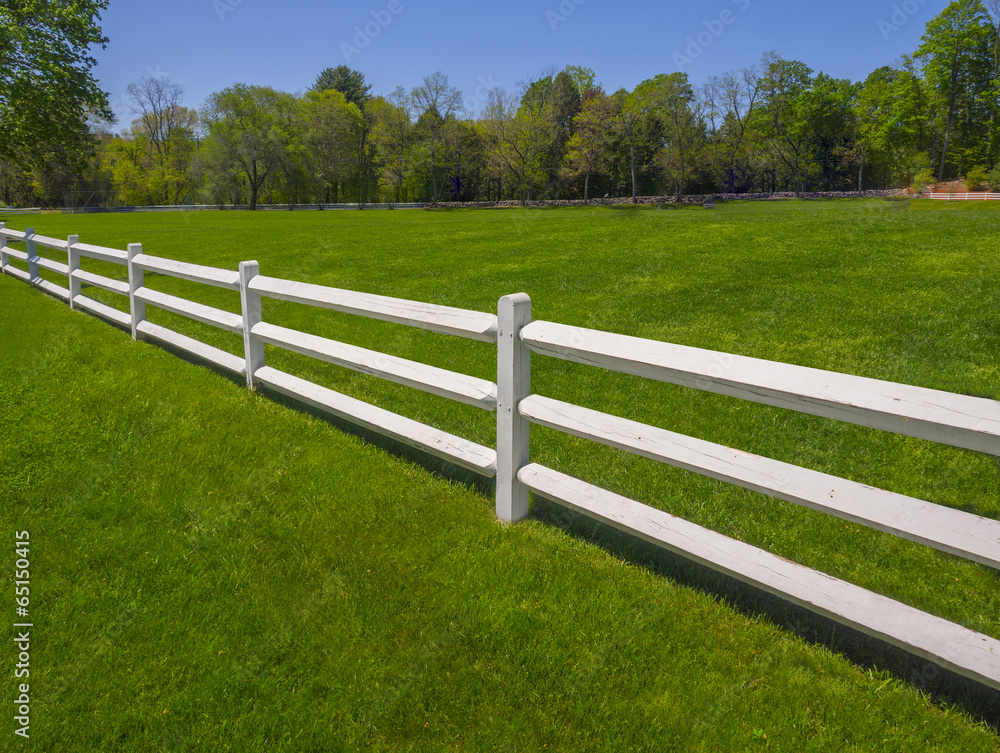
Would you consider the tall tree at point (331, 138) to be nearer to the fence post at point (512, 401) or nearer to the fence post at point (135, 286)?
the fence post at point (135, 286)

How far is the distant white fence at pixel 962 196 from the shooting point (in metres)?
40.4

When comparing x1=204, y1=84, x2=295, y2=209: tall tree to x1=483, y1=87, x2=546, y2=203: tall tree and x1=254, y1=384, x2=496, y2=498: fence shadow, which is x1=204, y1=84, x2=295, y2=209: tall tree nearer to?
x1=483, y1=87, x2=546, y2=203: tall tree

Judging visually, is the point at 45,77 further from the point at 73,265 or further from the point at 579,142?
the point at 579,142

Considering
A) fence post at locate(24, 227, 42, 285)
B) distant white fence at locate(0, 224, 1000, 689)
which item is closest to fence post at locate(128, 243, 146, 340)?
distant white fence at locate(0, 224, 1000, 689)

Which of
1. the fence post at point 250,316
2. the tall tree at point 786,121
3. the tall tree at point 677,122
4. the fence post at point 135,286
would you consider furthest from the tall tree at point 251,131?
the fence post at point 250,316

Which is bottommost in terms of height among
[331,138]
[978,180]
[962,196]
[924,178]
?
[962,196]

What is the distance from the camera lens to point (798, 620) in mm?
3527

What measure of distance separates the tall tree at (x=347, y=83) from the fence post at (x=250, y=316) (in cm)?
10175

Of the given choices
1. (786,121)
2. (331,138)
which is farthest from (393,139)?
(786,121)

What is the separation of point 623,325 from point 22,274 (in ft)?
50.7

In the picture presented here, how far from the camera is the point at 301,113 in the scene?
8088cm

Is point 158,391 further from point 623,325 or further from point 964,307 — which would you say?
point 964,307

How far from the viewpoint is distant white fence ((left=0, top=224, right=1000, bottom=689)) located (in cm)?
263

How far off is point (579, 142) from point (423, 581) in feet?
210
